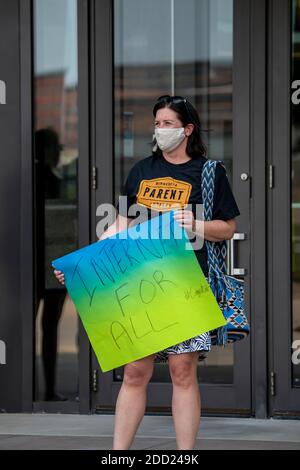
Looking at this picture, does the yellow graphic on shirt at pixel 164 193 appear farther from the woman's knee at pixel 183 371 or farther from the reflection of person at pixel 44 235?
the reflection of person at pixel 44 235

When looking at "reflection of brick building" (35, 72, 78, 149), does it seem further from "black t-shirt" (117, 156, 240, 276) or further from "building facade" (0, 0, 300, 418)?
"black t-shirt" (117, 156, 240, 276)

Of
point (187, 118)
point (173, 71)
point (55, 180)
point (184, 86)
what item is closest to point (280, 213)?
point (184, 86)

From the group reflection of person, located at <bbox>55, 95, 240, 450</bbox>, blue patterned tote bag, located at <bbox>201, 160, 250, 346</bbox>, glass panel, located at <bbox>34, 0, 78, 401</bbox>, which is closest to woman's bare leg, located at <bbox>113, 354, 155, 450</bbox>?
reflection of person, located at <bbox>55, 95, 240, 450</bbox>

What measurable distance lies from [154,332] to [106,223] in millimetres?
2255

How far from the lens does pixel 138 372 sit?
194 inches

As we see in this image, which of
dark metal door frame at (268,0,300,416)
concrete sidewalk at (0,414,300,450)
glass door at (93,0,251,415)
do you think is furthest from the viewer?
glass door at (93,0,251,415)

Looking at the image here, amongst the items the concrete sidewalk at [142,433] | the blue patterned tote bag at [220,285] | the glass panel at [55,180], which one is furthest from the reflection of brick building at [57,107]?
the blue patterned tote bag at [220,285]

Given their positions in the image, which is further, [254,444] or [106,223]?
[106,223]

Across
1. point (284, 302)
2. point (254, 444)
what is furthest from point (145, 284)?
point (284, 302)

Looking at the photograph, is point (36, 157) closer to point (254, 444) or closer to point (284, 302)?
point (284, 302)

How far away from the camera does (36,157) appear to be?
7113mm

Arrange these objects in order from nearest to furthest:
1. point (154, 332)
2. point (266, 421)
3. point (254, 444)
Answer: point (154, 332) → point (254, 444) → point (266, 421)

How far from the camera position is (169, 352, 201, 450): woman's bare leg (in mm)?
4840

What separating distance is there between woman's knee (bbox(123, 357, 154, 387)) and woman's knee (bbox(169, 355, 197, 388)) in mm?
140
